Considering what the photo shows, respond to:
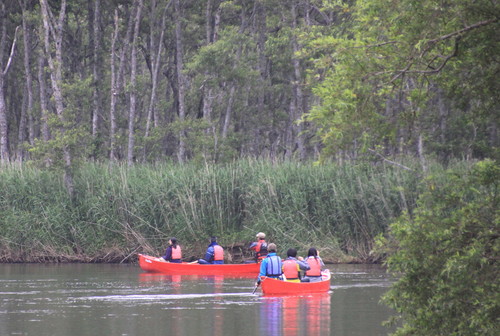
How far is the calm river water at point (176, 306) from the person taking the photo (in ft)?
53.4

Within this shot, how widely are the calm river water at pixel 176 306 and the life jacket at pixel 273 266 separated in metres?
0.77

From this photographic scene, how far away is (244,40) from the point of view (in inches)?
1650

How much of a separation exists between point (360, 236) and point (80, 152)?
36.5 ft

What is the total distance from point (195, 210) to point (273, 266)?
8.71 meters

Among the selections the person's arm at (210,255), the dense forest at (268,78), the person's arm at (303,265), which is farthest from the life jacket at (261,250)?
the person's arm at (303,265)

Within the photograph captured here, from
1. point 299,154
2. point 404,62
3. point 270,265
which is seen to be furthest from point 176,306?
point 299,154

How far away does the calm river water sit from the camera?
1628cm

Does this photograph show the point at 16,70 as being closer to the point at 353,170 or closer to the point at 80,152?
the point at 80,152

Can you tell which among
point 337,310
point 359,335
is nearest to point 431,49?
point 359,335

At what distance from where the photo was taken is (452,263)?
998 cm

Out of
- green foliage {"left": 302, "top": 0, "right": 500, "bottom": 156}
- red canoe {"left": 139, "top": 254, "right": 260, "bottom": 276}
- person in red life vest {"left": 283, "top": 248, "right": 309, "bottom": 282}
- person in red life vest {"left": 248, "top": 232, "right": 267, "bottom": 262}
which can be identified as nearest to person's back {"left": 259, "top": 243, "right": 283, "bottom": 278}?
person in red life vest {"left": 283, "top": 248, "right": 309, "bottom": 282}

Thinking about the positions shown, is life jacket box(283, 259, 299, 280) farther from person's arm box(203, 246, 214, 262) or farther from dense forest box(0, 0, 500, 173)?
person's arm box(203, 246, 214, 262)

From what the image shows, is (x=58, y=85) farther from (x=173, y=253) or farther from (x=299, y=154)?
(x=299, y=154)

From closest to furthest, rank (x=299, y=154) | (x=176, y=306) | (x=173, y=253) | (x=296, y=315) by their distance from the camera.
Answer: (x=296, y=315), (x=176, y=306), (x=173, y=253), (x=299, y=154)
